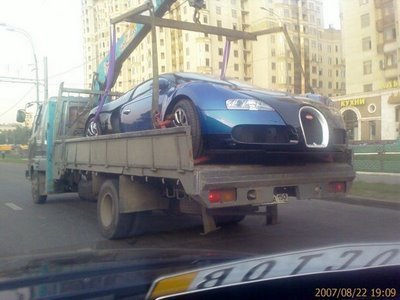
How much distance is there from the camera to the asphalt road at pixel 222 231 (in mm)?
6461

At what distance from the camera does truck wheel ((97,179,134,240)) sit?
21.8 ft

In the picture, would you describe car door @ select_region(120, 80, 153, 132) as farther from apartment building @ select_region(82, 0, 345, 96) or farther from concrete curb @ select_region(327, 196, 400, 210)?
concrete curb @ select_region(327, 196, 400, 210)

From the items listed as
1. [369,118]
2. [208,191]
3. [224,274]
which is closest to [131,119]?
[208,191]

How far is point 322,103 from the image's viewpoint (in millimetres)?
6031

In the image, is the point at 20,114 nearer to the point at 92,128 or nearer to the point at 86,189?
the point at 92,128

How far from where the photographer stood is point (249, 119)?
208 inches

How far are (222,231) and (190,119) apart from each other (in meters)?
2.52

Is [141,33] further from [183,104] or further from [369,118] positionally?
[369,118]

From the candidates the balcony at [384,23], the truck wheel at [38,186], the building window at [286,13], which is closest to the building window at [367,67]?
the balcony at [384,23]

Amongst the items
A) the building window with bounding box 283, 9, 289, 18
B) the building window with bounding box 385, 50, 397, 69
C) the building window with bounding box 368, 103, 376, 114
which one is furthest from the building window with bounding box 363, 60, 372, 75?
the building window with bounding box 283, 9, 289, 18

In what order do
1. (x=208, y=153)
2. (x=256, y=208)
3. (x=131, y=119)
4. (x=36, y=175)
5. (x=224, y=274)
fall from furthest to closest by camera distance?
(x=36, y=175)
(x=131, y=119)
(x=256, y=208)
(x=208, y=153)
(x=224, y=274)

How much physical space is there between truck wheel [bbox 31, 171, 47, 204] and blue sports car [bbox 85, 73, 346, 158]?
5.70 metres

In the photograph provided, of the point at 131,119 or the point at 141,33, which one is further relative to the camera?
the point at 141,33

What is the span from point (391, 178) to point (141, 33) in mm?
7931
